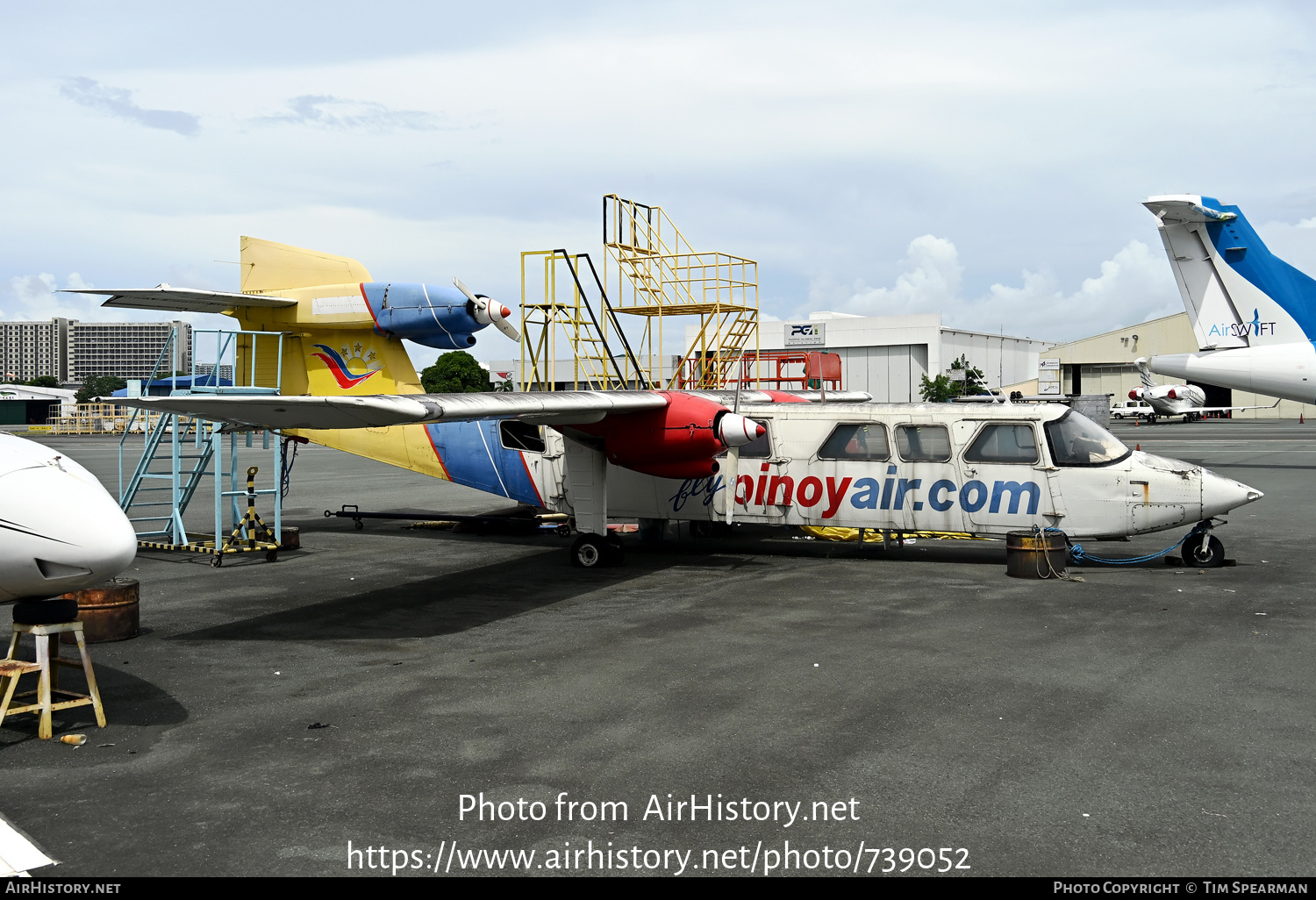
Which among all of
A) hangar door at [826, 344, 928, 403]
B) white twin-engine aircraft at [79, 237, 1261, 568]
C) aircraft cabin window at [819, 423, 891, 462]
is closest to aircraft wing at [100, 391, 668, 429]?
white twin-engine aircraft at [79, 237, 1261, 568]

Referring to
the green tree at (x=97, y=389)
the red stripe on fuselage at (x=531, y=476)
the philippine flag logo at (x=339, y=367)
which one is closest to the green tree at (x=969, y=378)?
the red stripe on fuselage at (x=531, y=476)

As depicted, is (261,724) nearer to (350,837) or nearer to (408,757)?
(408,757)

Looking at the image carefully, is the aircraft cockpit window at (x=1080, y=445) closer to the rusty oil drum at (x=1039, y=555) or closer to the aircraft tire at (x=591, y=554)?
the rusty oil drum at (x=1039, y=555)

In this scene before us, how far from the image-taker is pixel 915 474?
14484 mm

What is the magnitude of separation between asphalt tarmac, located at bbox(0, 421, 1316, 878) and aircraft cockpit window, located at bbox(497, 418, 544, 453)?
313cm

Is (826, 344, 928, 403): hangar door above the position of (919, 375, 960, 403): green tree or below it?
above

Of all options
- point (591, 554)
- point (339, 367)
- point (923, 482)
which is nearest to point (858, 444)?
point (923, 482)

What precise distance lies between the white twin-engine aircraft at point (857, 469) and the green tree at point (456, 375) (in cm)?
7568

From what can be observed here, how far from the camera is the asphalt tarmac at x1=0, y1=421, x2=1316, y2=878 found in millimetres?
5230

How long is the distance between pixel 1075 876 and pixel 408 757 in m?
4.23

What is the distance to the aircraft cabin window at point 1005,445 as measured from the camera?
555 inches

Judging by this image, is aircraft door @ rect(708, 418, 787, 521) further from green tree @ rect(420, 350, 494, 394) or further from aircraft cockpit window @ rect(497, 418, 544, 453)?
green tree @ rect(420, 350, 494, 394)

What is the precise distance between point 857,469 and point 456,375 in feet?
276

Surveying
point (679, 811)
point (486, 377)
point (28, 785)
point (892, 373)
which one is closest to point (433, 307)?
point (28, 785)
